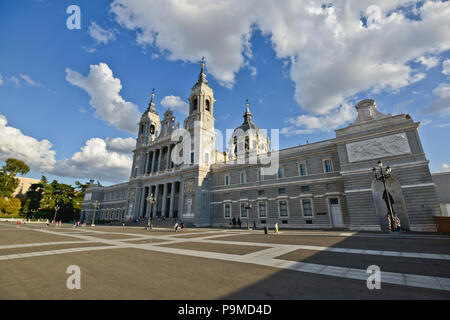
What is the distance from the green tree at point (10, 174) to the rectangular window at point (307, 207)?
8105cm

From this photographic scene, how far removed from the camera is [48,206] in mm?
65562

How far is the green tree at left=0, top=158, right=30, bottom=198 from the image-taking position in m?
58.0

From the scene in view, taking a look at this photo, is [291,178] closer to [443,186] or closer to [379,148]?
[379,148]

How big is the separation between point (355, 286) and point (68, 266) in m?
9.43

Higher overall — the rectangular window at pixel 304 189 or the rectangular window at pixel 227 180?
the rectangular window at pixel 227 180

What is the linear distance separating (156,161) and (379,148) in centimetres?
4570

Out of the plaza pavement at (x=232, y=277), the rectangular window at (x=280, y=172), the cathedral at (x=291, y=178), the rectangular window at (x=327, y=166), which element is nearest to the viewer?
the plaza pavement at (x=232, y=277)

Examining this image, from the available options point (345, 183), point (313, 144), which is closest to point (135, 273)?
point (345, 183)

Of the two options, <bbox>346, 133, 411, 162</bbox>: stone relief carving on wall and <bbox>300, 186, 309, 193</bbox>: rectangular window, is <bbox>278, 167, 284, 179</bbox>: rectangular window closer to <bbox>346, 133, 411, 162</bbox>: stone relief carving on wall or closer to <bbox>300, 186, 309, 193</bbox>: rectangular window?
<bbox>300, 186, 309, 193</bbox>: rectangular window

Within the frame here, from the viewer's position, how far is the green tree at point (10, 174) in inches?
2283

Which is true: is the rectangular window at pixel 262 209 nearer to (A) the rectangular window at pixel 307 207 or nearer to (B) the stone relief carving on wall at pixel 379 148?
(A) the rectangular window at pixel 307 207

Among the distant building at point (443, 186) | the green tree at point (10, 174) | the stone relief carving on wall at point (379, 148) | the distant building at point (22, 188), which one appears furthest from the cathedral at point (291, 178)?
the distant building at point (22, 188)

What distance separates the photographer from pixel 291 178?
29750mm
